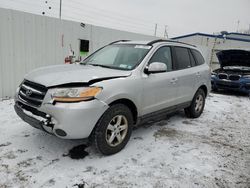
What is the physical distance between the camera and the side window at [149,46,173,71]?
376 cm

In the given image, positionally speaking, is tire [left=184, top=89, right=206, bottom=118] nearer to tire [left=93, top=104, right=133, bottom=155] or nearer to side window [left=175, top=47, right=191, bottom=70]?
side window [left=175, top=47, right=191, bottom=70]

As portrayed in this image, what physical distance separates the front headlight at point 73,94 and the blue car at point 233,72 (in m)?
7.50

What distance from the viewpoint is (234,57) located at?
8.94m

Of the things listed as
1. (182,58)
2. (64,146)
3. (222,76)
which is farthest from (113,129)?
(222,76)

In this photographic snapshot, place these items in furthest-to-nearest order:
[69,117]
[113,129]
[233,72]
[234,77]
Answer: [233,72] → [234,77] → [113,129] → [69,117]

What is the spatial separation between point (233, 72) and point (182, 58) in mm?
5333

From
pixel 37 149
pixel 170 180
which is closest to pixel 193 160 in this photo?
pixel 170 180

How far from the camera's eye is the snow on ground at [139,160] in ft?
8.52

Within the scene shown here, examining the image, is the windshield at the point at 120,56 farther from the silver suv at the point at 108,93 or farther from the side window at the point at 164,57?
the side window at the point at 164,57

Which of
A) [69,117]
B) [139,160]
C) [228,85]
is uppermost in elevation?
[69,117]

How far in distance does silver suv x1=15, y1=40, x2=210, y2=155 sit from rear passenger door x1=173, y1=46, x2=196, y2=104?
2cm

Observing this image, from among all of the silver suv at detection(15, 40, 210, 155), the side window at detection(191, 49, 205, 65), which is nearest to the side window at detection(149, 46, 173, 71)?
the silver suv at detection(15, 40, 210, 155)

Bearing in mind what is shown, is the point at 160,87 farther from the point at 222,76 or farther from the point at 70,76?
the point at 222,76

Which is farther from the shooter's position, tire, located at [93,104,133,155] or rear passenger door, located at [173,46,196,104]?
rear passenger door, located at [173,46,196,104]
